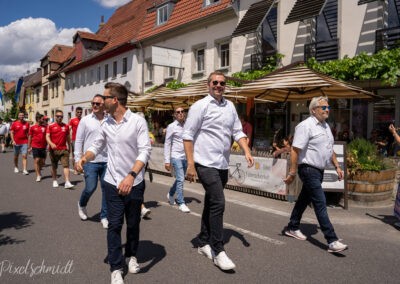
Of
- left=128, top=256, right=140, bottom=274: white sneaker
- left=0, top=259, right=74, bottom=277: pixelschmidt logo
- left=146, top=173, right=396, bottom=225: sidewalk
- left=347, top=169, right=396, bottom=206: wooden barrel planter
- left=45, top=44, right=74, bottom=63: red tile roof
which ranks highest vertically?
left=45, top=44, right=74, bottom=63: red tile roof

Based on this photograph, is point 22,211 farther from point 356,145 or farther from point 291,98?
point 291,98

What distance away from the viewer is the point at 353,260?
4.45m

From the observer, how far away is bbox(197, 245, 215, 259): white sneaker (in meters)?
4.38

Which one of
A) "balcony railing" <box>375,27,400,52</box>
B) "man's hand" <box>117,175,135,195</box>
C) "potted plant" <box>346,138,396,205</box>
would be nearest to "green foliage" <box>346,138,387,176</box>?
"potted plant" <box>346,138,396,205</box>

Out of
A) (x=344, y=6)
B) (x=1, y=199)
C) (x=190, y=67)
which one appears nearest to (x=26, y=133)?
(x=1, y=199)

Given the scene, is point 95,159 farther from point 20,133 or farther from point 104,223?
point 20,133

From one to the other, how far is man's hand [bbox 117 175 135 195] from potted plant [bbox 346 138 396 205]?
5.52m

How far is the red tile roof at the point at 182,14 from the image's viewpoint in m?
18.2

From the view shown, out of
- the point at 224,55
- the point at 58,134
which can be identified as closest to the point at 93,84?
the point at 224,55

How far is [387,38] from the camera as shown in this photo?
37.5 ft

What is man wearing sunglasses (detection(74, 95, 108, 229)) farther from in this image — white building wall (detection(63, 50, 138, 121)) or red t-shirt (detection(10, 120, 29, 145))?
white building wall (detection(63, 50, 138, 121))

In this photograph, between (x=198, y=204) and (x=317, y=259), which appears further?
(x=198, y=204)

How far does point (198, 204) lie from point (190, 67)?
43.8ft

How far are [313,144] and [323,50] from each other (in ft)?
31.0
